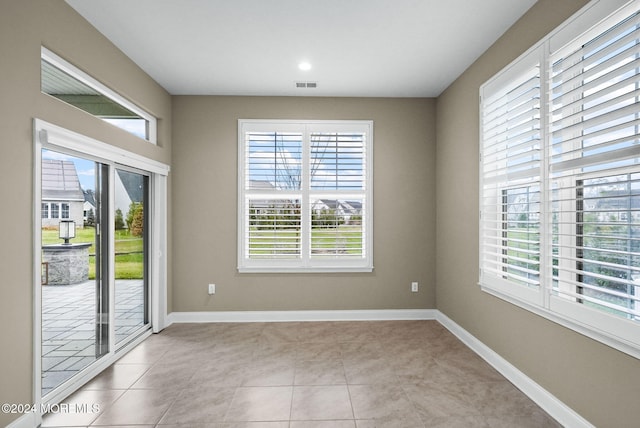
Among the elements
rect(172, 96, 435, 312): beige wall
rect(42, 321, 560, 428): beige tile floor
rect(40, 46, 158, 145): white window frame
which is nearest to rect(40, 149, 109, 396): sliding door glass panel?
rect(42, 321, 560, 428): beige tile floor

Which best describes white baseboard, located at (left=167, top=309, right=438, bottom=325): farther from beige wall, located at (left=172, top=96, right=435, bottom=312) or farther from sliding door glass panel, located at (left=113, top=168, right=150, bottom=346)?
sliding door glass panel, located at (left=113, top=168, right=150, bottom=346)

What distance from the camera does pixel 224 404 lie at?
253 cm

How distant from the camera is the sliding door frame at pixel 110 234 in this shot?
88.4 inches

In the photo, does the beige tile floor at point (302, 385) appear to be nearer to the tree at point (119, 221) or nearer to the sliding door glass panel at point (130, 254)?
the sliding door glass panel at point (130, 254)

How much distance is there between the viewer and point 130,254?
11.9 feet

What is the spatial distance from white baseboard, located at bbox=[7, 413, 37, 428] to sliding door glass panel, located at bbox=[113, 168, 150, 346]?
119 cm

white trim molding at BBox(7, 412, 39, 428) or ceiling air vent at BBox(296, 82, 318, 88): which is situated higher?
ceiling air vent at BBox(296, 82, 318, 88)

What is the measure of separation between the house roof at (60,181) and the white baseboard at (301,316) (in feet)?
7.10

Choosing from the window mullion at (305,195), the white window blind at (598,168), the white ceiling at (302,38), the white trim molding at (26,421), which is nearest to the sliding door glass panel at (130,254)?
the white trim molding at (26,421)

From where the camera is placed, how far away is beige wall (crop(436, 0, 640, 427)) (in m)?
1.97

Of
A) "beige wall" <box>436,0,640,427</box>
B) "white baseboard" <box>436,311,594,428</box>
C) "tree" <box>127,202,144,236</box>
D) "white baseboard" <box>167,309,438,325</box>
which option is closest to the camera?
"beige wall" <box>436,0,640,427</box>

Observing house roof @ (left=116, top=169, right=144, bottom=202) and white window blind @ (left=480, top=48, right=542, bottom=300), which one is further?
house roof @ (left=116, top=169, right=144, bottom=202)

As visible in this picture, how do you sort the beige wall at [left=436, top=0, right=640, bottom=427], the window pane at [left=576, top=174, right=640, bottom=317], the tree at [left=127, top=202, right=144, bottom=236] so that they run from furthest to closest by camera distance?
1. the tree at [left=127, top=202, right=144, bottom=236]
2. the beige wall at [left=436, top=0, right=640, bottom=427]
3. the window pane at [left=576, top=174, right=640, bottom=317]

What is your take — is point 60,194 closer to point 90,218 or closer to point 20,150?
point 90,218
